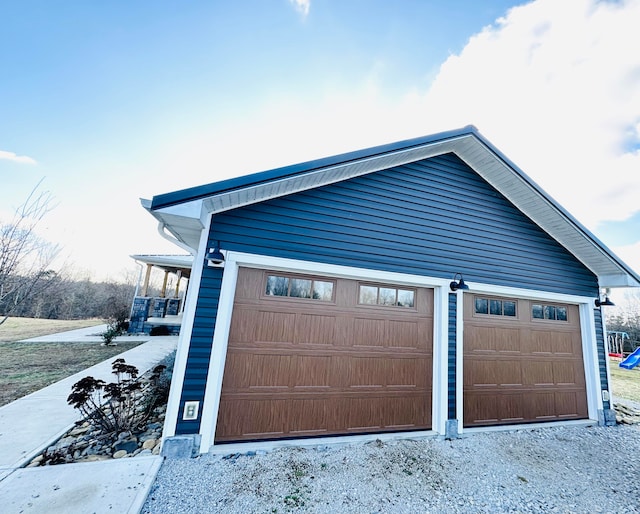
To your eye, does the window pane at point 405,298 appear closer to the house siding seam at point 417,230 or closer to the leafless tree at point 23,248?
the house siding seam at point 417,230

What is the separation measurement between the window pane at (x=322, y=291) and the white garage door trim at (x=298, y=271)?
6.2 inches

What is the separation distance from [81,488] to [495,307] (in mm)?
5830

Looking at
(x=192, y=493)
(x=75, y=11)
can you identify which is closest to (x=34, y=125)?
(x=75, y=11)

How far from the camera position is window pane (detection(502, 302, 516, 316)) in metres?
4.76

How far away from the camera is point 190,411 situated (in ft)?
9.97

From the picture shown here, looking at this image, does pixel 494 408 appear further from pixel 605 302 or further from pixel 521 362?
pixel 605 302

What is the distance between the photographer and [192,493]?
2.42 metres

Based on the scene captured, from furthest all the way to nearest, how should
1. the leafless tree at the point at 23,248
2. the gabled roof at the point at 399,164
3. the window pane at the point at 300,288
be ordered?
1. the leafless tree at the point at 23,248
2. the window pane at the point at 300,288
3. the gabled roof at the point at 399,164

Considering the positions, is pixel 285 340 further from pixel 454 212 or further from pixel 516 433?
pixel 516 433

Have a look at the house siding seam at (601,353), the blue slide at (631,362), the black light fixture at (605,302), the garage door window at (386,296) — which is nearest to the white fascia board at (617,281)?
the black light fixture at (605,302)

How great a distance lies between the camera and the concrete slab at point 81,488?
82.2 inches

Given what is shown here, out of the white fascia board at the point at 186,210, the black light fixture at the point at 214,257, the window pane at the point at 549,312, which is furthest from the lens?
the window pane at the point at 549,312

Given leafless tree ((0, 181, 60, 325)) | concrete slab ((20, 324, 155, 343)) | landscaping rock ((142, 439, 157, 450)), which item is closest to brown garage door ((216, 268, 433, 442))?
landscaping rock ((142, 439, 157, 450))

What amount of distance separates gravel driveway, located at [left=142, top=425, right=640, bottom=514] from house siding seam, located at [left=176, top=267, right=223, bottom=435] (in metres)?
0.49
